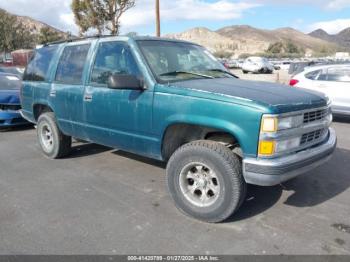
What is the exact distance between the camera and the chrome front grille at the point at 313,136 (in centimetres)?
356

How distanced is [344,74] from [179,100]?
7122 millimetres

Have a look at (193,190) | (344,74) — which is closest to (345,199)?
(193,190)

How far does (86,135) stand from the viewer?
4953mm

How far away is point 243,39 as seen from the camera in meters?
141

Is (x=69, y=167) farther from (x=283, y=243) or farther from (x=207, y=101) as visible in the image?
(x=283, y=243)

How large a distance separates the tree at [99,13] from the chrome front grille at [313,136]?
54.8ft

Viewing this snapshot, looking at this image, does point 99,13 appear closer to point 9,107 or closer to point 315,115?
point 9,107

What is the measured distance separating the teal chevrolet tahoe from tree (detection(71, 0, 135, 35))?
15004mm

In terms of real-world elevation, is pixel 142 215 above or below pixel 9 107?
below

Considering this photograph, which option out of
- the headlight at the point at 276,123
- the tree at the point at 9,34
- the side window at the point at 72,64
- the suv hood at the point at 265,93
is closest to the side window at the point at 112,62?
the side window at the point at 72,64

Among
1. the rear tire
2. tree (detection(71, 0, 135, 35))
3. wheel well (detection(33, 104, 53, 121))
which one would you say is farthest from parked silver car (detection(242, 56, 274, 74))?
the rear tire

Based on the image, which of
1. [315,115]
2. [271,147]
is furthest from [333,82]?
[271,147]

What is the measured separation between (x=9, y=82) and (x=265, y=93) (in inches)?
313

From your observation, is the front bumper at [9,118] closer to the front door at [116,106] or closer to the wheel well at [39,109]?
the wheel well at [39,109]
